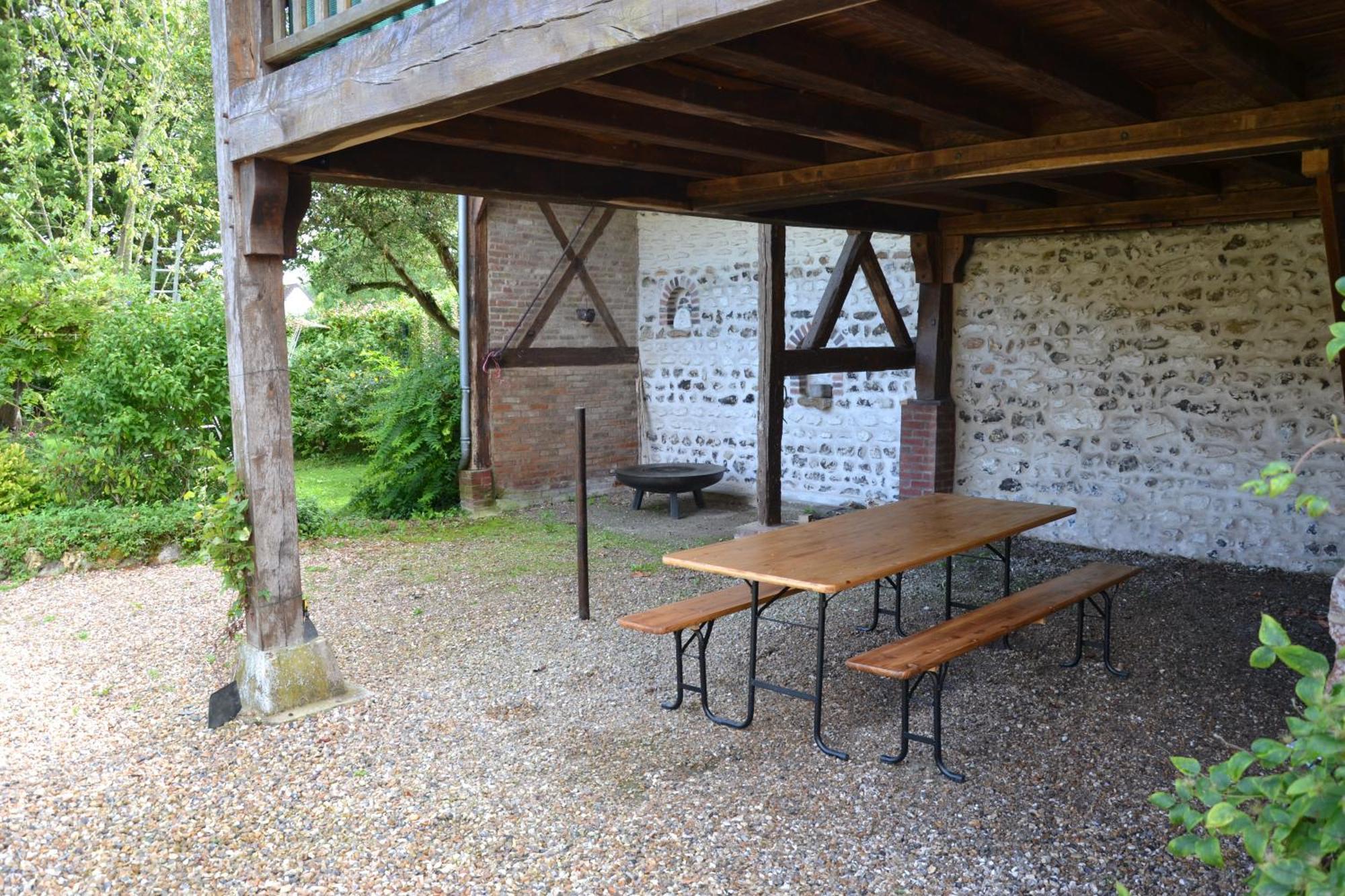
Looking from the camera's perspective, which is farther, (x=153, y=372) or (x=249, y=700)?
(x=153, y=372)

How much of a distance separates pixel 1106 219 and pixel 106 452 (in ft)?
24.4

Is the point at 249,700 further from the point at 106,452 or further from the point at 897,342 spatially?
the point at 897,342

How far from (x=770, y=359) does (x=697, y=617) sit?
323 centimetres

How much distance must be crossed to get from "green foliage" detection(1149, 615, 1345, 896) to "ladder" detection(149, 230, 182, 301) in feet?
41.8

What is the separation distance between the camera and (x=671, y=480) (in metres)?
9.04

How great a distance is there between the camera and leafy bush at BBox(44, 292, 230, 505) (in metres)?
7.51

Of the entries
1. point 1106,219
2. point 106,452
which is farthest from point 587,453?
point 1106,219

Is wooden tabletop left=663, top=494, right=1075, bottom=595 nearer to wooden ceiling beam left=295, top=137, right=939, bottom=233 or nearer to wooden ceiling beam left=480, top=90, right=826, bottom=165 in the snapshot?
wooden ceiling beam left=480, top=90, right=826, bottom=165

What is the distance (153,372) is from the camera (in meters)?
7.51

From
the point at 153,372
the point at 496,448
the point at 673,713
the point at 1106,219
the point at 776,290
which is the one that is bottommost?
the point at 673,713

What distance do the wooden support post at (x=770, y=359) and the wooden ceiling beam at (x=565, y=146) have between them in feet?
4.98

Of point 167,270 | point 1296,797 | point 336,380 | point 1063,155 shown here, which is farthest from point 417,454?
point 1296,797

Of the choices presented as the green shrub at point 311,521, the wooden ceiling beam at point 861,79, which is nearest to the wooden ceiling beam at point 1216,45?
the wooden ceiling beam at point 861,79

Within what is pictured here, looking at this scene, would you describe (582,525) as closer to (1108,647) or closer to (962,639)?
(962,639)
